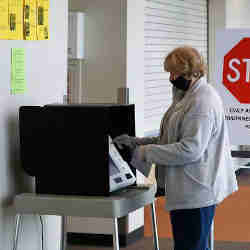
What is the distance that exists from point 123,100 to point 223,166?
1.71 m

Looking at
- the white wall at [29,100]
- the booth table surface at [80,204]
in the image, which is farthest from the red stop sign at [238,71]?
the booth table surface at [80,204]

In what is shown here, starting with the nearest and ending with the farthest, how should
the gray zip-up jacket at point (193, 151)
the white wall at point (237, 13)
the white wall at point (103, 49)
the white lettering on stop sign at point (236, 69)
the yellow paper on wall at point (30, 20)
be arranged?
the gray zip-up jacket at point (193, 151)
the yellow paper on wall at point (30, 20)
the white lettering on stop sign at point (236, 69)
the white wall at point (103, 49)
the white wall at point (237, 13)

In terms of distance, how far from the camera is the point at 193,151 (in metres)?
3.49

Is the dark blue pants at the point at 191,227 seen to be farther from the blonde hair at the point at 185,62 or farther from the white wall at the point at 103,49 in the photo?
the white wall at the point at 103,49

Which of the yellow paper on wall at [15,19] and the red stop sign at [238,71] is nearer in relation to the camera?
the yellow paper on wall at [15,19]

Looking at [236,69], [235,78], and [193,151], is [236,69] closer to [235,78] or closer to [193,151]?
[235,78]

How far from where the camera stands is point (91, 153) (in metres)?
3.47

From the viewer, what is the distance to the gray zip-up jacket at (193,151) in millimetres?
3514

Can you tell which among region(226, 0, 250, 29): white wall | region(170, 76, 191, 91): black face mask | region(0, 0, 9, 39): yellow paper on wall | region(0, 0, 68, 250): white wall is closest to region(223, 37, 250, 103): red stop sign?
region(0, 0, 68, 250): white wall

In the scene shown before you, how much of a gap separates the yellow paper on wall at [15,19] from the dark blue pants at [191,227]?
4.02 ft

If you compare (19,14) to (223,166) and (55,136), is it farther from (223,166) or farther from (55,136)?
(223,166)

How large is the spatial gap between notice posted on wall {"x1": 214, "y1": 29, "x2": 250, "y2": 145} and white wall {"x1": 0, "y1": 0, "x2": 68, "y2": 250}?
1.98 meters

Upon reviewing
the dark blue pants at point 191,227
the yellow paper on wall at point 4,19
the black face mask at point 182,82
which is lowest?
the dark blue pants at point 191,227

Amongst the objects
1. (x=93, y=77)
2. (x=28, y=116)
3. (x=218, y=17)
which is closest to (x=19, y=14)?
(x=28, y=116)
